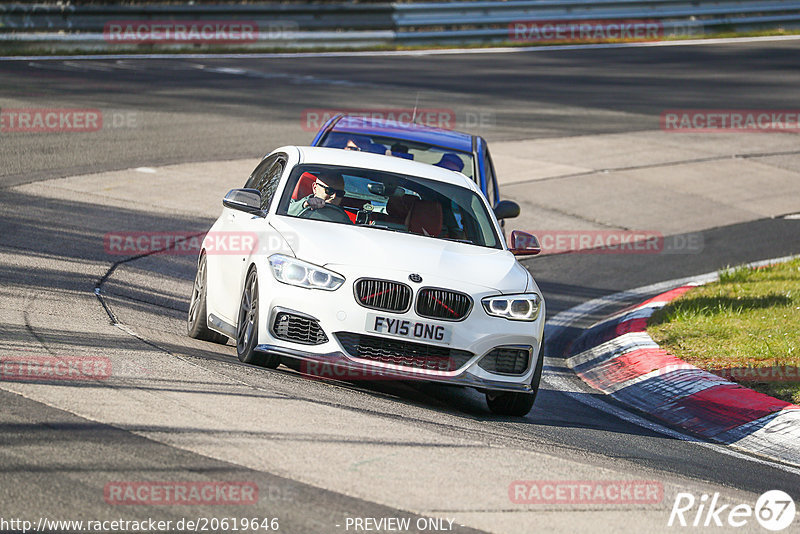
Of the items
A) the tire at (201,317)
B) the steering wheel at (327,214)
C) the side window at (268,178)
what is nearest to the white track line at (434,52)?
the side window at (268,178)

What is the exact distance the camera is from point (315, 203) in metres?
8.33

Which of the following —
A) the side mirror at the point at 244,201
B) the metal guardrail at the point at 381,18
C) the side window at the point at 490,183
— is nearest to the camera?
the side mirror at the point at 244,201

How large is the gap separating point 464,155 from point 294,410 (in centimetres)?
543

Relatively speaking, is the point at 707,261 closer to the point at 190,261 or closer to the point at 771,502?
the point at 190,261

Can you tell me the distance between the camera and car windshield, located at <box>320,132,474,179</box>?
11.1 meters

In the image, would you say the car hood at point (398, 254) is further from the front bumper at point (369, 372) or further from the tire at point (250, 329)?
the front bumper at point (369, 372)

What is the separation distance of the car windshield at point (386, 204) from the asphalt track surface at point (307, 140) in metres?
1.17

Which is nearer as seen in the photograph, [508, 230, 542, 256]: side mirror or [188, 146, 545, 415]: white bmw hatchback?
[188, 146, 545, 415]: white bmw hatchback

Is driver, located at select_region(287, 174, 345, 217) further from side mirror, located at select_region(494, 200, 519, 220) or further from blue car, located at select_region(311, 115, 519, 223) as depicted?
blue car, located at select_region(311, 115, 519, 223)

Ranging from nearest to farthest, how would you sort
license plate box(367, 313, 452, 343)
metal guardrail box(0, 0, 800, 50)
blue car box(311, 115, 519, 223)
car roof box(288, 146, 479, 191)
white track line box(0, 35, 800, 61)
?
license plate box(367, 313, 452, 343)
car roof box(288, 146, 479, 191)
blue car box(311, 115, 519, 223)
metal guardrail box(0, 0, 800, 50)
white track line box(0, 35, 800, 61)

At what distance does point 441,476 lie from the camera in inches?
217

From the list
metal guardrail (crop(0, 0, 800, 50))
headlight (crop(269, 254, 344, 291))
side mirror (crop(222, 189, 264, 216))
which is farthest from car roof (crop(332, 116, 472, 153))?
metal guardrail (crop(0, 0, 800, 50))

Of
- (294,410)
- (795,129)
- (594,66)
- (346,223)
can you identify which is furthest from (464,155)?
(594,66)

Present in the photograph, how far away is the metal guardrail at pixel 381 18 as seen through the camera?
1012 inches
